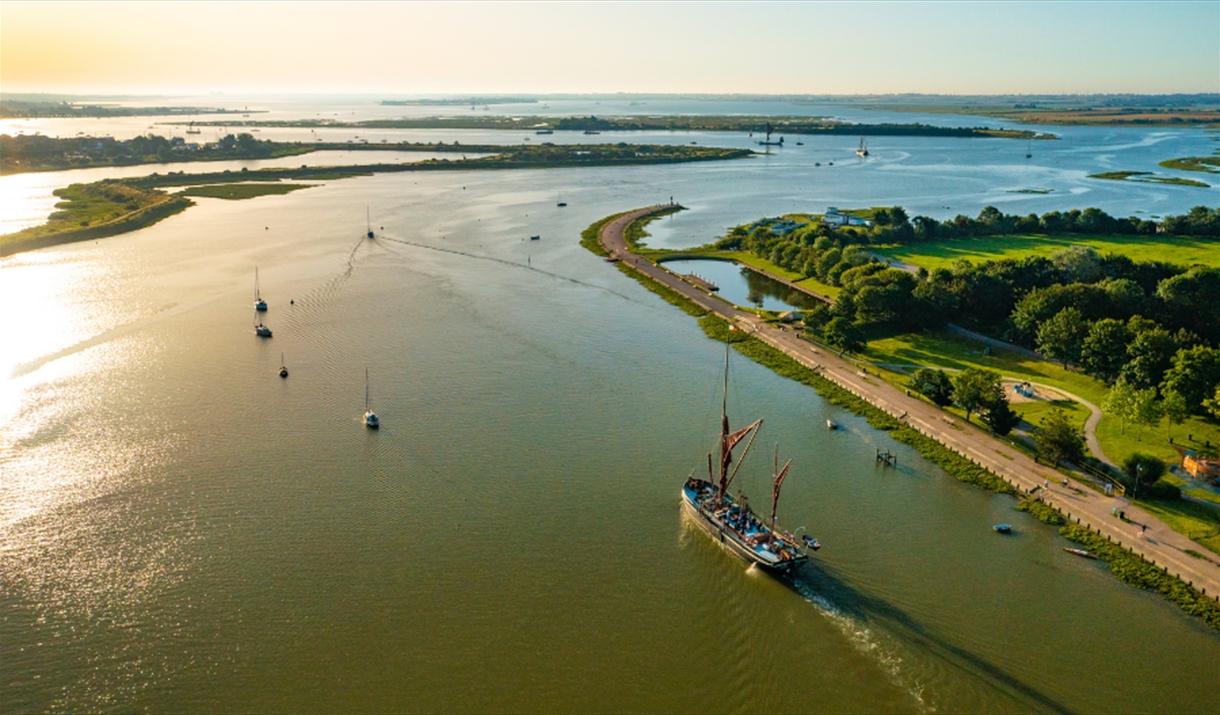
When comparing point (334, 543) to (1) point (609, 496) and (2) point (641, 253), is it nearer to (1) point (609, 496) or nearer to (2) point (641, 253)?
(1) point (609, 496)

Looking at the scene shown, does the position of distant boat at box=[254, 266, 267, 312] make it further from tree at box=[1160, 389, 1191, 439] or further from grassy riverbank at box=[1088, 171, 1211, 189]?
A: grassy riverbank at box=[1088, 171, 1211, 189]

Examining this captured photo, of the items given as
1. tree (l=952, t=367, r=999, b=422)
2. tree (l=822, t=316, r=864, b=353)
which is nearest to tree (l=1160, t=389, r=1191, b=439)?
tree (l=952, t=367, r=999, b=422)

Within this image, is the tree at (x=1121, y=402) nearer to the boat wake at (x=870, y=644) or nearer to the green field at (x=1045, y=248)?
the boat wake at (x=870, y=644)

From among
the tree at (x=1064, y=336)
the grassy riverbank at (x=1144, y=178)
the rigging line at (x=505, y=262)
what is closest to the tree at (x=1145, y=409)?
the tree at (x=1064, y=336)

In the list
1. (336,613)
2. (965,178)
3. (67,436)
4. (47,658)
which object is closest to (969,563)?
(336,613)

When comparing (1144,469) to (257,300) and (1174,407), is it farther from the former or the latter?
(257,300)

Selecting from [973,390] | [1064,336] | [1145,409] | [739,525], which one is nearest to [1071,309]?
[1064,336]
